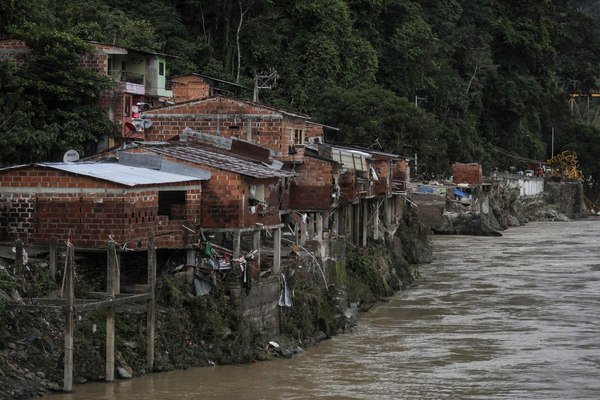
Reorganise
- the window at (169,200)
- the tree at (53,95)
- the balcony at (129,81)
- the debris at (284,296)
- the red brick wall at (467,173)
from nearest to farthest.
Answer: the window at (169,200), the debris at (284,296), the tree at (53,95), the balcony at (129,81), the red brick wall at (467,173)

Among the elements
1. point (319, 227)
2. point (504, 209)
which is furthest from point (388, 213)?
point (504, 209)

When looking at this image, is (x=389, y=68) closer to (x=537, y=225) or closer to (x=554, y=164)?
(x=537, y=225)

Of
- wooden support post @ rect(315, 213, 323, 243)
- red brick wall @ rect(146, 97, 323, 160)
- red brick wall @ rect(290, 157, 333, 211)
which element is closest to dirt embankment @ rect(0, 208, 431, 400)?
wooden support post @ rect(315, 213, 323, 243)

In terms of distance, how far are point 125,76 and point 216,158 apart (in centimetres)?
1503

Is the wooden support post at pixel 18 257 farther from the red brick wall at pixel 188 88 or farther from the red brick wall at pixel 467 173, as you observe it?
the red brick wall at pixel 467 173

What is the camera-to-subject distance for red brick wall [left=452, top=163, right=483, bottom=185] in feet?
219

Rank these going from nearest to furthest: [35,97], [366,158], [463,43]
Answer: [35,97] → [366,158] → [463,43]

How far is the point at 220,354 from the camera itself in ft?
76.8

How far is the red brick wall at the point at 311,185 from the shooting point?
31.3m

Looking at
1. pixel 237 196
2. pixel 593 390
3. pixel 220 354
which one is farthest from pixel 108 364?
pixel 593 390

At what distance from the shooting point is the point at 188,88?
39938 mm

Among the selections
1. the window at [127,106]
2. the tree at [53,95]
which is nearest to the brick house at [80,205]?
the tree at [53,95]

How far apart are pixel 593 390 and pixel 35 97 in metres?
18.6

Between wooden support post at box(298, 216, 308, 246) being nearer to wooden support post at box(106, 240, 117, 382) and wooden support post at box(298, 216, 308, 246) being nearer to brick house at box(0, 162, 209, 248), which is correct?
brick house at box(0, 162, 209, 248)
